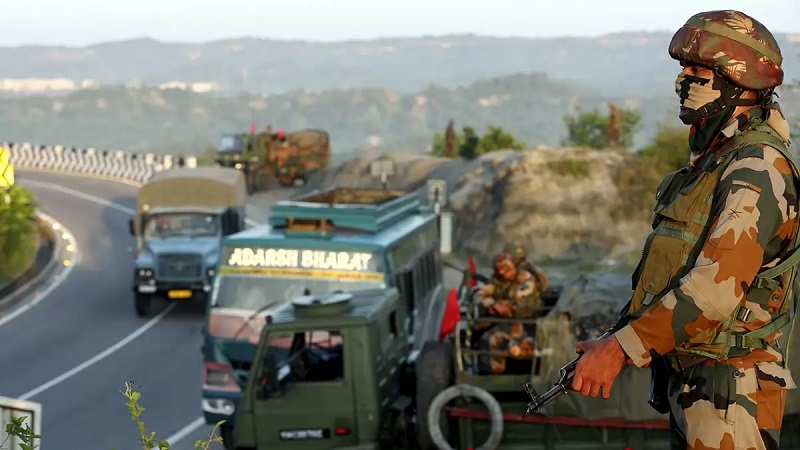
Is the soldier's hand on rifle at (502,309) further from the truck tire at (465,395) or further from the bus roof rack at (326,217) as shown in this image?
the bus roof rack at (326,217)

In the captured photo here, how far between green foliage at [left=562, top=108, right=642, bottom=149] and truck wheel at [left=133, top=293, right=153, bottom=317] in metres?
34.0

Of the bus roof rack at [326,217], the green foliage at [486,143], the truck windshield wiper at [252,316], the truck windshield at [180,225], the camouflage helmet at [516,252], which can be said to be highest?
the camouflage helmet at [516,252]

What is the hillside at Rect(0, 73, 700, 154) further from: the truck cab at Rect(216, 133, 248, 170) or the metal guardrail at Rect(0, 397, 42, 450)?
the metal guardrail at Rect(0, 397, 42, 450)

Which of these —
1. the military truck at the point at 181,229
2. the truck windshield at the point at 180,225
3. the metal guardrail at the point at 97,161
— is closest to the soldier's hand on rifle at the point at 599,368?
the military truck at the point at 181,229

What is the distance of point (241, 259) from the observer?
16.3m

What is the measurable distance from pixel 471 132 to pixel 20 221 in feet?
92.3

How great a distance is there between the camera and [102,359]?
76.9 feet

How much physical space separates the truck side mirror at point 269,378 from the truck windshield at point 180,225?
14977 mm

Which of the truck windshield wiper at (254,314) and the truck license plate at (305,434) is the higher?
the truck windshield wiper at (254,314)

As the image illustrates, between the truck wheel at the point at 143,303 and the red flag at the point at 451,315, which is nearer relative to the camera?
the red flag at the point at 451,315

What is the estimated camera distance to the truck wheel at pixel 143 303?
2714cm

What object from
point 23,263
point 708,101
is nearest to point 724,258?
point 708,101

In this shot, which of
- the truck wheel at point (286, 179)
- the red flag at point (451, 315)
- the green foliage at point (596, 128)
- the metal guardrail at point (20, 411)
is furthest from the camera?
the green foliage at point (596, 128)

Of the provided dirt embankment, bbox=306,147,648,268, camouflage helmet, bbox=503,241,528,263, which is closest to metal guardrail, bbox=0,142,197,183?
dirt embankment, bbox=306,147,648,268
